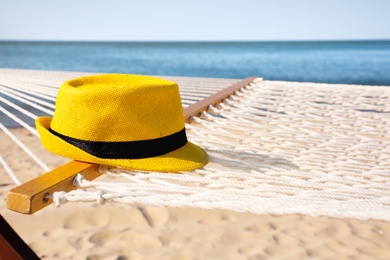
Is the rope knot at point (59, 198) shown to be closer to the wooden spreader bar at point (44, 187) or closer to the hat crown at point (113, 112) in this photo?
the wooden spreader bar at point (44, 187)

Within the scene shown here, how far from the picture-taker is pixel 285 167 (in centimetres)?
117

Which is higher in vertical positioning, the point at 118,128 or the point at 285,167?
the point at 118,128

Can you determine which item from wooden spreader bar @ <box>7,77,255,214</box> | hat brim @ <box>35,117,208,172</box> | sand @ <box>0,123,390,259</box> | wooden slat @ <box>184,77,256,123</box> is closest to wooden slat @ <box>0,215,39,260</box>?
wooden spreader bar @ <box>7,77,255,214</box>

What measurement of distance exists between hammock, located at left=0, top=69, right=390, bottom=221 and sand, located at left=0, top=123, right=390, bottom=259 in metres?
0.61

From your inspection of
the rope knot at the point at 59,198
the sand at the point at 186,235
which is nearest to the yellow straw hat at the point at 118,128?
the rope knot at the point at 59,198

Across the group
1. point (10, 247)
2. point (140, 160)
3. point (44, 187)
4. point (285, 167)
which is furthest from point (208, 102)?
point (10, 247)

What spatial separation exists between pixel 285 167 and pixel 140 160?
1.47 feet

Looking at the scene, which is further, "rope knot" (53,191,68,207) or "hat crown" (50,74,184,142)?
"hat crown" (50,74,184,142)

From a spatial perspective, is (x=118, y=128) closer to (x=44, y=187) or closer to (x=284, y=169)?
(x=44, y=187)

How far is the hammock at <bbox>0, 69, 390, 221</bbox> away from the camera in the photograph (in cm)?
81

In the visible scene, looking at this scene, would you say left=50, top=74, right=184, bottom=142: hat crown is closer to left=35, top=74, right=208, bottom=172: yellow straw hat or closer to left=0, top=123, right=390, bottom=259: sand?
left=35, top=74, right=208, bottom=172: yellow straw hat

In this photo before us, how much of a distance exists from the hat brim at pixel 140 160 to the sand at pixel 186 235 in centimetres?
95

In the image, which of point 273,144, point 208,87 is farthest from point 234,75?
point 273,144

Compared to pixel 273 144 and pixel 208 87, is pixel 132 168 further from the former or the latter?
pixel 208 87
